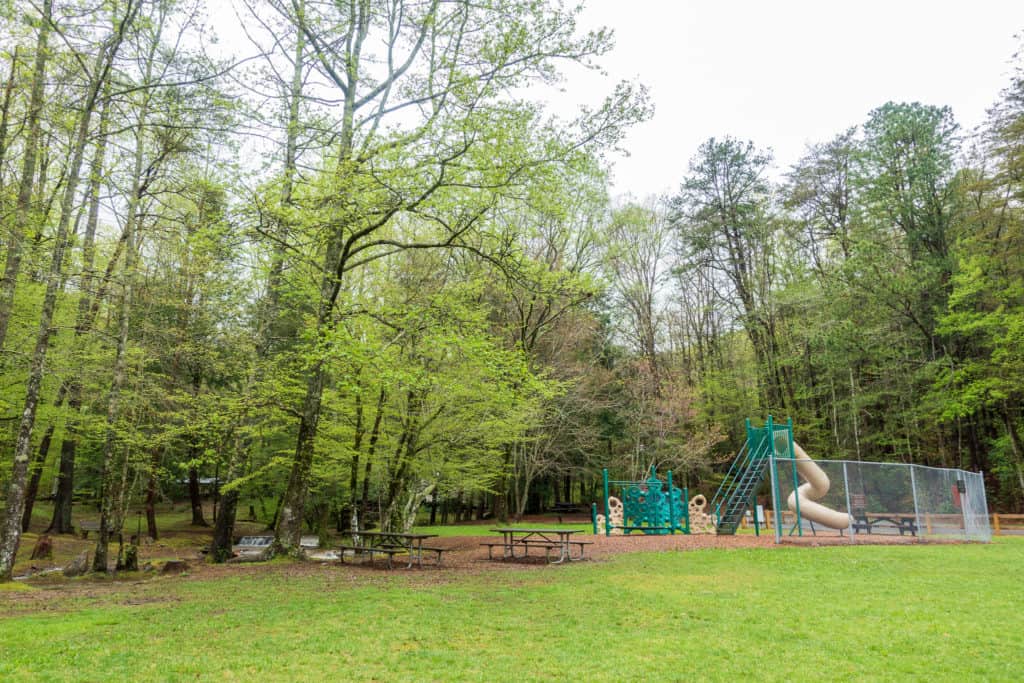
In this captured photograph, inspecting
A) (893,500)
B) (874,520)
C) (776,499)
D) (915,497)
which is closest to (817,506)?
(874,520)

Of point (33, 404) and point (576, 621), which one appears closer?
point (576, 621)

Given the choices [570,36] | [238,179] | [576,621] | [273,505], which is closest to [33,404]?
[238,179]

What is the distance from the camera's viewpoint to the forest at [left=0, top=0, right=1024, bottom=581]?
1113cm

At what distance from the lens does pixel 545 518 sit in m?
32.0

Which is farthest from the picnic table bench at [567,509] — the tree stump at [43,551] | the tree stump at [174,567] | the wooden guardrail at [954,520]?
the tree stump at [174,567]

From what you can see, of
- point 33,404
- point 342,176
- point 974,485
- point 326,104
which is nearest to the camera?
point 33,404

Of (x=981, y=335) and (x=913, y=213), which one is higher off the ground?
(x=913, y=213)

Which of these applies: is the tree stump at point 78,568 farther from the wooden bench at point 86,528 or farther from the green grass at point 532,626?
the wooden bench at point 86,528

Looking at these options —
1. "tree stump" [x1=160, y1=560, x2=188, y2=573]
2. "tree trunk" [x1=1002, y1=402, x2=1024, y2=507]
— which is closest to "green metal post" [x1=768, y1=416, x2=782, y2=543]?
"tree stump" [x1=160, y1=560, x2=188, y2=573]

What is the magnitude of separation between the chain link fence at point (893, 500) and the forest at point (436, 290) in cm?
728

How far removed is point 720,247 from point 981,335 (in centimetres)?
1177

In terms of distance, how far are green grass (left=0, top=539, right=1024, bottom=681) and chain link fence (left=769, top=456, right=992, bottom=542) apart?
4813 mm

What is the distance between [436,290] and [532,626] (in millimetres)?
12206

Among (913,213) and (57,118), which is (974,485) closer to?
(913,213)
